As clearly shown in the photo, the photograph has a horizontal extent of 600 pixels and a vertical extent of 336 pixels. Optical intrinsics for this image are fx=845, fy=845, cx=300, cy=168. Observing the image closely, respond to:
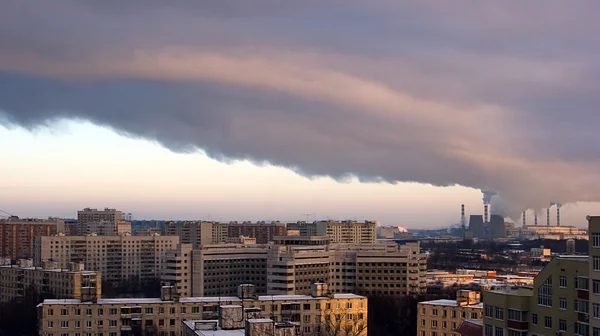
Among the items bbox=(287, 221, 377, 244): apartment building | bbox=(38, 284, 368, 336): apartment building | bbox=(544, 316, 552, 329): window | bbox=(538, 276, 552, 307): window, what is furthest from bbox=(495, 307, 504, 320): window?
bbox=(287, 221, 377, 244): apartment building

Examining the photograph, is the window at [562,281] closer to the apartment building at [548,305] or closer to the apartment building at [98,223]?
the apartment building at [548,305]

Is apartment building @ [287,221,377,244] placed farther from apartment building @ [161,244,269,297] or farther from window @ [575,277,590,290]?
window @ [575,277,590,290]

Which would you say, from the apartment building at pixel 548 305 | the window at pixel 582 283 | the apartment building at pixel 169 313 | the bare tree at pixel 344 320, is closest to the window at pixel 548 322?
the apartment building at pixel 548 305

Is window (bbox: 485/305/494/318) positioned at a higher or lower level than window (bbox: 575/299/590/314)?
lower

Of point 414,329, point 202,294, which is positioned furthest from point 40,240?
point 414,329

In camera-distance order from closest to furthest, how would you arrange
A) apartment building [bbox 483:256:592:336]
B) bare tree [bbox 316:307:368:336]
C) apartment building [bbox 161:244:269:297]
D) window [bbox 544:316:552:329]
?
apartment building [bbox 483:256:592:336]
window [bbox 544:316:552:329]
bare tree [bbox 316:307:368:336]
apartment building [bbox 161:244:269:297]

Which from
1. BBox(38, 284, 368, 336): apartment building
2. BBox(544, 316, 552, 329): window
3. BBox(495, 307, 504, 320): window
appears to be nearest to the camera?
BBox(544, 316, 552, 329): window

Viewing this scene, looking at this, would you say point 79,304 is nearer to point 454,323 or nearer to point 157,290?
point 454,323
